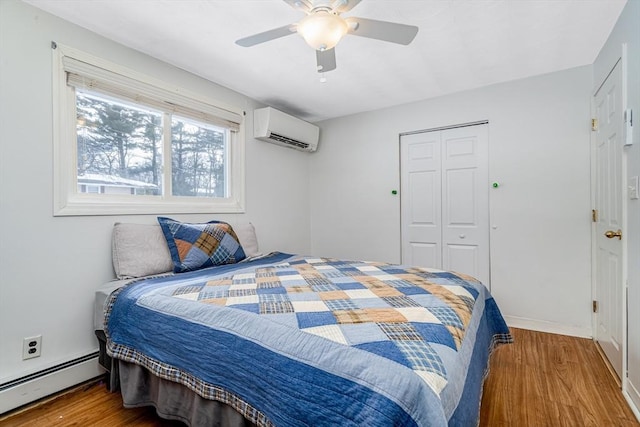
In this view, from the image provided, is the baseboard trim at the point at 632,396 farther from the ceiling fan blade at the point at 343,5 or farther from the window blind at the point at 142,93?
the window blind at the point at 142,93

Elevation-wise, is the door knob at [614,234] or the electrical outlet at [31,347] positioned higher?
the door knob at [614,234]

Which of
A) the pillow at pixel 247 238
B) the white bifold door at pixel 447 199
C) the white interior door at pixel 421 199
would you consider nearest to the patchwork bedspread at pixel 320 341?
the pillow at pixel 247 238

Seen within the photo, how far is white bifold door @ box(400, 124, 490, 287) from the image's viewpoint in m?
3.11

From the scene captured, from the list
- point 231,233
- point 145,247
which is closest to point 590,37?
point 231,233

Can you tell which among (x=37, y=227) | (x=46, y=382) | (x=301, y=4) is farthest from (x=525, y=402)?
(x=37, y=227)

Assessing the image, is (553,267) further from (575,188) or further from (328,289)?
(328,289)

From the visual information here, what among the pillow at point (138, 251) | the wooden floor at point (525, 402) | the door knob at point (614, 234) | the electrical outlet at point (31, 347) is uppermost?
the door knob at point (614, 234)

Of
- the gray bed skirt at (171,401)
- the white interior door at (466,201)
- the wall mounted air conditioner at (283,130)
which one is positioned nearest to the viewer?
the gray bed skirt at (171,401)

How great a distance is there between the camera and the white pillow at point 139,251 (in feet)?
6.85

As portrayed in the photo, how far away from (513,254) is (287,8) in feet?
9.22

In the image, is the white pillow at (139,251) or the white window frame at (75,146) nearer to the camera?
the white window frame at (75,146)

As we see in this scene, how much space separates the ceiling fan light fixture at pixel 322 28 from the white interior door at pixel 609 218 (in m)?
1.78

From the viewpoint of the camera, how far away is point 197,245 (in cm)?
231

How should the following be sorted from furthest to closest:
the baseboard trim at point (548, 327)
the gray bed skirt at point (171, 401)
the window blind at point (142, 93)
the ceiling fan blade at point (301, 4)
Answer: the baseboard trim at point (548, 327) → the window blind at point (142, 93) → the ceiling fan blade at point (301, 4) → the gray bed skirt at point (171, 401)
